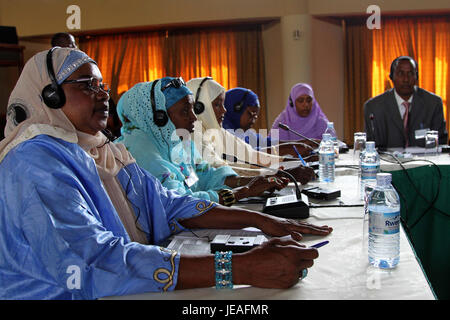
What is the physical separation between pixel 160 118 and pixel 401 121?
2343 mm

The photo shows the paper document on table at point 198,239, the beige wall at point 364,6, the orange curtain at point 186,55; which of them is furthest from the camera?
the orange curtain at point 186,55

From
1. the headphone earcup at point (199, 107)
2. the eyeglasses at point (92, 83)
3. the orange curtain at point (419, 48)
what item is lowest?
the headphone earcup at point (199, 107)

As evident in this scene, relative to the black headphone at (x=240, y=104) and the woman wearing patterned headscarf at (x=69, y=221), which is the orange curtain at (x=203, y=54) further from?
the woman wearing patterned headscarf at (x=69, y=221)

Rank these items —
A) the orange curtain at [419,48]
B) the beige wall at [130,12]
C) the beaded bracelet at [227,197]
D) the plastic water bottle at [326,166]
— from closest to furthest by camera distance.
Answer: the beaded bracelet at [227,197], the plastic water bottle at [326,166], the beige wall at [130,12], the orange curtain at [419,48]

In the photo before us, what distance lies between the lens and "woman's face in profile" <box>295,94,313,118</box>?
4.11 metres

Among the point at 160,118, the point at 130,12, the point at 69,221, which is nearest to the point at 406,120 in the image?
the point at 160,118

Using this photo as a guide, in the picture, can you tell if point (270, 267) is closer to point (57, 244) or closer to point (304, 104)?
point (57, 244)

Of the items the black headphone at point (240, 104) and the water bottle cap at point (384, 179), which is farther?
the black headphone at point (240, 104)

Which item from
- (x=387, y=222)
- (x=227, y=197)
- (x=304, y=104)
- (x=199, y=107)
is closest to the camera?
(x=387, y=222)

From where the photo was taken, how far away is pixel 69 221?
943mm

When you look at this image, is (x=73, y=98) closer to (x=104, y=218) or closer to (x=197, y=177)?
(x=104, y=218)

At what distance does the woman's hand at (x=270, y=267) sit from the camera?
37.1 inches

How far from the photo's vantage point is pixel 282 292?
36.6 inches

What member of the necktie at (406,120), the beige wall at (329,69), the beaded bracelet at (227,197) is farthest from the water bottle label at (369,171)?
the beige wall at (329,69)
